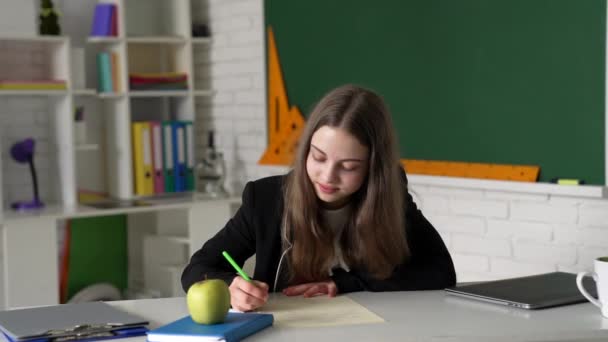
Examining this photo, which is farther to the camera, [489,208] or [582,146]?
[489,208]

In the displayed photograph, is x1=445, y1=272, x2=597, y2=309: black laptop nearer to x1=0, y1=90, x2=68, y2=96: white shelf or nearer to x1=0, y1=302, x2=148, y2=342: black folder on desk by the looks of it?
x1=0, y1=302, x2=148, y2=342: black folder on desk

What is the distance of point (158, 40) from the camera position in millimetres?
4422

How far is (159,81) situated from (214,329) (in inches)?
115

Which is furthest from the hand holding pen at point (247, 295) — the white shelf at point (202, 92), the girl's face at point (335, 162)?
the white shelf at point (202, 92)

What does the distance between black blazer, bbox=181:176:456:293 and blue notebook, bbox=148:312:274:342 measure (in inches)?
14.1

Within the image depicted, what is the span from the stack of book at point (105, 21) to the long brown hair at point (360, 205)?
2.32 meters

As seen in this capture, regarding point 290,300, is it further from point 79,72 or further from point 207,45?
point 207,45

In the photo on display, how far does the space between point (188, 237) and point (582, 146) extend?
6.88ft

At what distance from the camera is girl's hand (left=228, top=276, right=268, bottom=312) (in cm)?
190

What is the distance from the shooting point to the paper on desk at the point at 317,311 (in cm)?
182

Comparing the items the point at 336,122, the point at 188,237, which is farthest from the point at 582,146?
the point at 188,237

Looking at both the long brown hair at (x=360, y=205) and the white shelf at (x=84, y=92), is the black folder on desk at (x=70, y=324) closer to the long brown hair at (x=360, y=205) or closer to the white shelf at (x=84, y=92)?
the long brown hair at (x=360, y=205)

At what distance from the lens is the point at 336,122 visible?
2.15 metres

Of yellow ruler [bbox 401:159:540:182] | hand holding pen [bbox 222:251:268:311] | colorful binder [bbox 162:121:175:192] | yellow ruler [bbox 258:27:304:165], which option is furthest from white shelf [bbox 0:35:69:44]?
hand holding pen [bbox 222:251:268:311]
